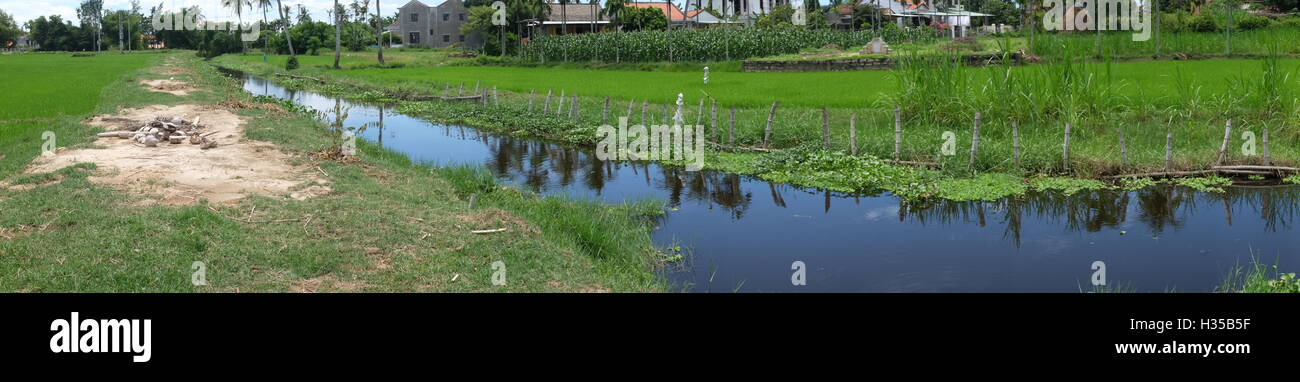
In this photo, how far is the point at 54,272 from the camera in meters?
6.50

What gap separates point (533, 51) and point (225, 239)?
138 ft

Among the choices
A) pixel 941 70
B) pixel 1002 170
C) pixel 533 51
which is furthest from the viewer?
pixel 533 51

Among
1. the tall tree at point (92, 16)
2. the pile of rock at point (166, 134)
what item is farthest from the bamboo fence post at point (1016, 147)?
the tall tree at point (92, 16)

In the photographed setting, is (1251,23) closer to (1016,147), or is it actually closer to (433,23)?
(1016,147)

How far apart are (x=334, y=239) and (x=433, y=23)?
64688 millimetres

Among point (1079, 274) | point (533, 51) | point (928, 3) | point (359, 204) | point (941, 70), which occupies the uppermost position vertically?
point (928, 3)

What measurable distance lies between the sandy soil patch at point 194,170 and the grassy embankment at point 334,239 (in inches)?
11.8

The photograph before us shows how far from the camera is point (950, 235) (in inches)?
372

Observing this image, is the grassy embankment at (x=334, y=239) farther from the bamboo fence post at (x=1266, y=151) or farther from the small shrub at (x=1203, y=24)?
the small shrub at (x=1203, y=24)

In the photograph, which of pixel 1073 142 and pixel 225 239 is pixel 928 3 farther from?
pixel 225 239

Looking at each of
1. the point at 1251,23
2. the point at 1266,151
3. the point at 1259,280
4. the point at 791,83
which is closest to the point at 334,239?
the point at 1259,280

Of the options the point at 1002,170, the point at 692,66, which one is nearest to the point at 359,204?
the point at 1002,170

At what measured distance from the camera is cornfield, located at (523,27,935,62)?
38.8 meters

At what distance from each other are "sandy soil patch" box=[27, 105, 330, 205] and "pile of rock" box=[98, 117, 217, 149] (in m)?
0.13
